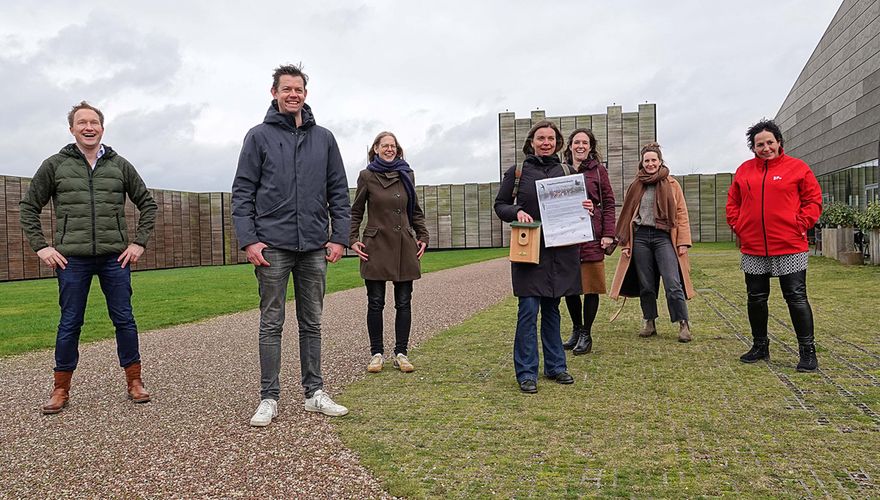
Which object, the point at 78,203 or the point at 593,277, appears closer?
the point at 78,203

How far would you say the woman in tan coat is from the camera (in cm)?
710

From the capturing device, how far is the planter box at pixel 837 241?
18688 mm

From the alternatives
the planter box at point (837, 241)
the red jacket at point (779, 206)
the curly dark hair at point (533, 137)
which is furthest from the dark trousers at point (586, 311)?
the planter box at point (837, 241)

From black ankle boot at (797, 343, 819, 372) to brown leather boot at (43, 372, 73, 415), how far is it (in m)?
5.71

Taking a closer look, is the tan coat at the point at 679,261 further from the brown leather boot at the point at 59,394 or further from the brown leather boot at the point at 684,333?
the brown leather boot at the point at 59,394

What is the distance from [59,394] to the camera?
16.6 ft

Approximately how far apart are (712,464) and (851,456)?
749 millimetres

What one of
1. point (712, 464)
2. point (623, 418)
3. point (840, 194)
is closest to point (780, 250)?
point (623, 418)

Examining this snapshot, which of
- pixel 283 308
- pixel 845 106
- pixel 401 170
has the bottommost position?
pixel 283 308

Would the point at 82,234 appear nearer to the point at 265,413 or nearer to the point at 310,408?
the point at 265,413

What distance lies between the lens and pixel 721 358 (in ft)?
20.3

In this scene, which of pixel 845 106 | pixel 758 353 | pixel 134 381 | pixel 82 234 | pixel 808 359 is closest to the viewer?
pixel 82 234

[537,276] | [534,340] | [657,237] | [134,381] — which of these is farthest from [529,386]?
[134,381]

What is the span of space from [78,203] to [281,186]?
65.0 inches
